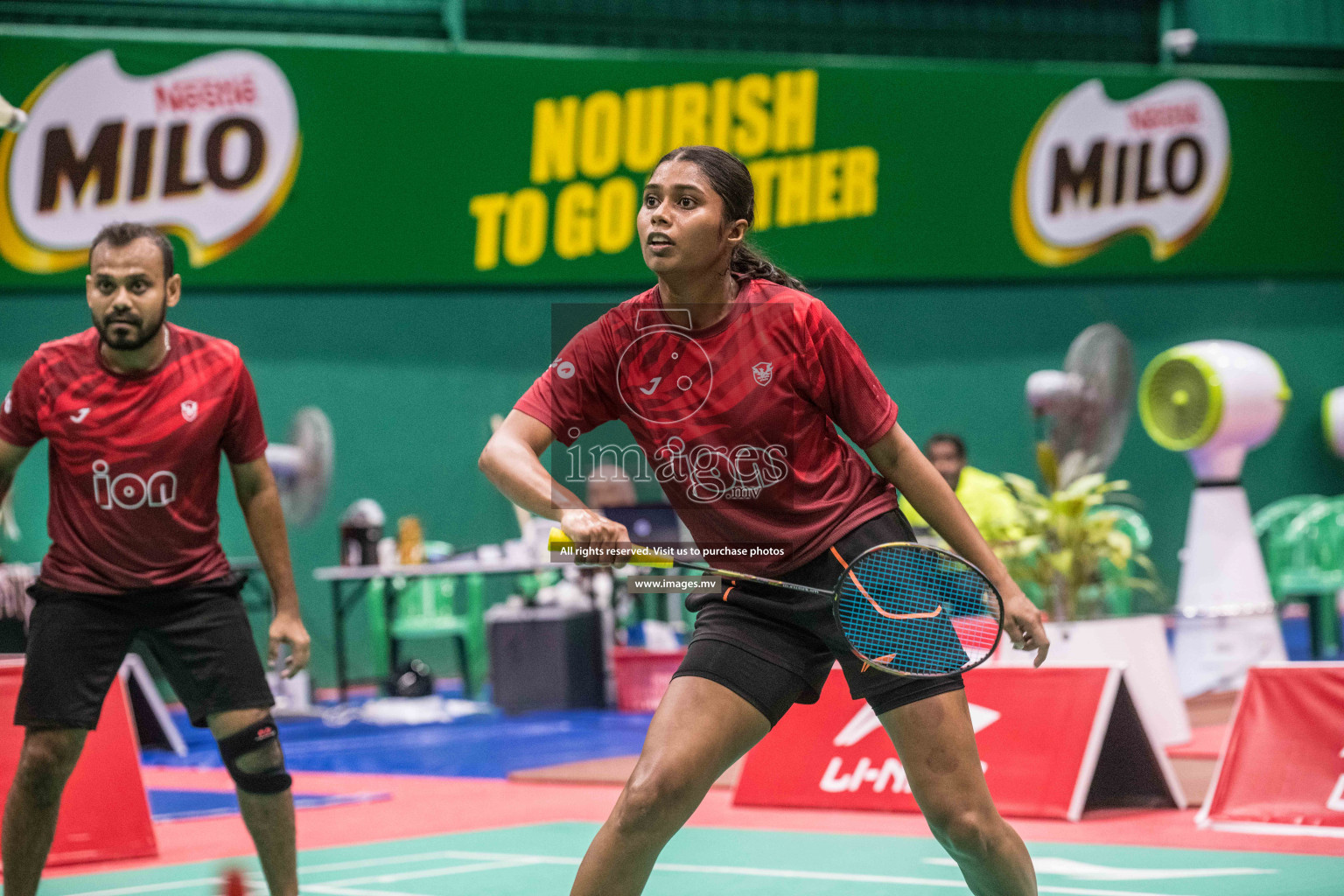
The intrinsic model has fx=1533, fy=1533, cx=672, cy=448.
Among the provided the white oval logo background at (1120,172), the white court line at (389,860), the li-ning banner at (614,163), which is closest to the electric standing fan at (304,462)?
the li-ning banner at (614,163)

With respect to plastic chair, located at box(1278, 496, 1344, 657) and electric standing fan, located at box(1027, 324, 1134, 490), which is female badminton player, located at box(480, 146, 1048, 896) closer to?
electric standing fan, located at box(1027, 324, 1134, 490)

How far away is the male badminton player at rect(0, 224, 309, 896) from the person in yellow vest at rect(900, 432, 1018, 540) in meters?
4.49

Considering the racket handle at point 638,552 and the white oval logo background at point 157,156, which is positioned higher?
the white oval logo background at point 157,156

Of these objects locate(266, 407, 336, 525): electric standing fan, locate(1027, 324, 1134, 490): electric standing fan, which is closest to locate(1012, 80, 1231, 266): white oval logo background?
locate(1027, 324, 1134, 490): electric standing fan

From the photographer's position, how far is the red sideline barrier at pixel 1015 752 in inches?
239

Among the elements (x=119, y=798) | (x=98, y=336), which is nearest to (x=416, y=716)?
(x=119, y=798)

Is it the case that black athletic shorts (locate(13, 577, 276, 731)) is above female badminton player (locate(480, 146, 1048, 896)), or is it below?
below

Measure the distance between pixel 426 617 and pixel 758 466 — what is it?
8916 millimetres

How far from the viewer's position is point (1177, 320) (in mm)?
15516

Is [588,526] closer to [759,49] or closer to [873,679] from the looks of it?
[873,679]

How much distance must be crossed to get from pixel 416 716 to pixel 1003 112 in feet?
26.6

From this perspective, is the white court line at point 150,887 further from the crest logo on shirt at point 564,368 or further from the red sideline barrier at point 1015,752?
the crest logo on shirt at point 564,368

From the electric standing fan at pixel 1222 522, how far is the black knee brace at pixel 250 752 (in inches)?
293

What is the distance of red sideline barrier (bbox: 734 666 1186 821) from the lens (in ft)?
19.9
